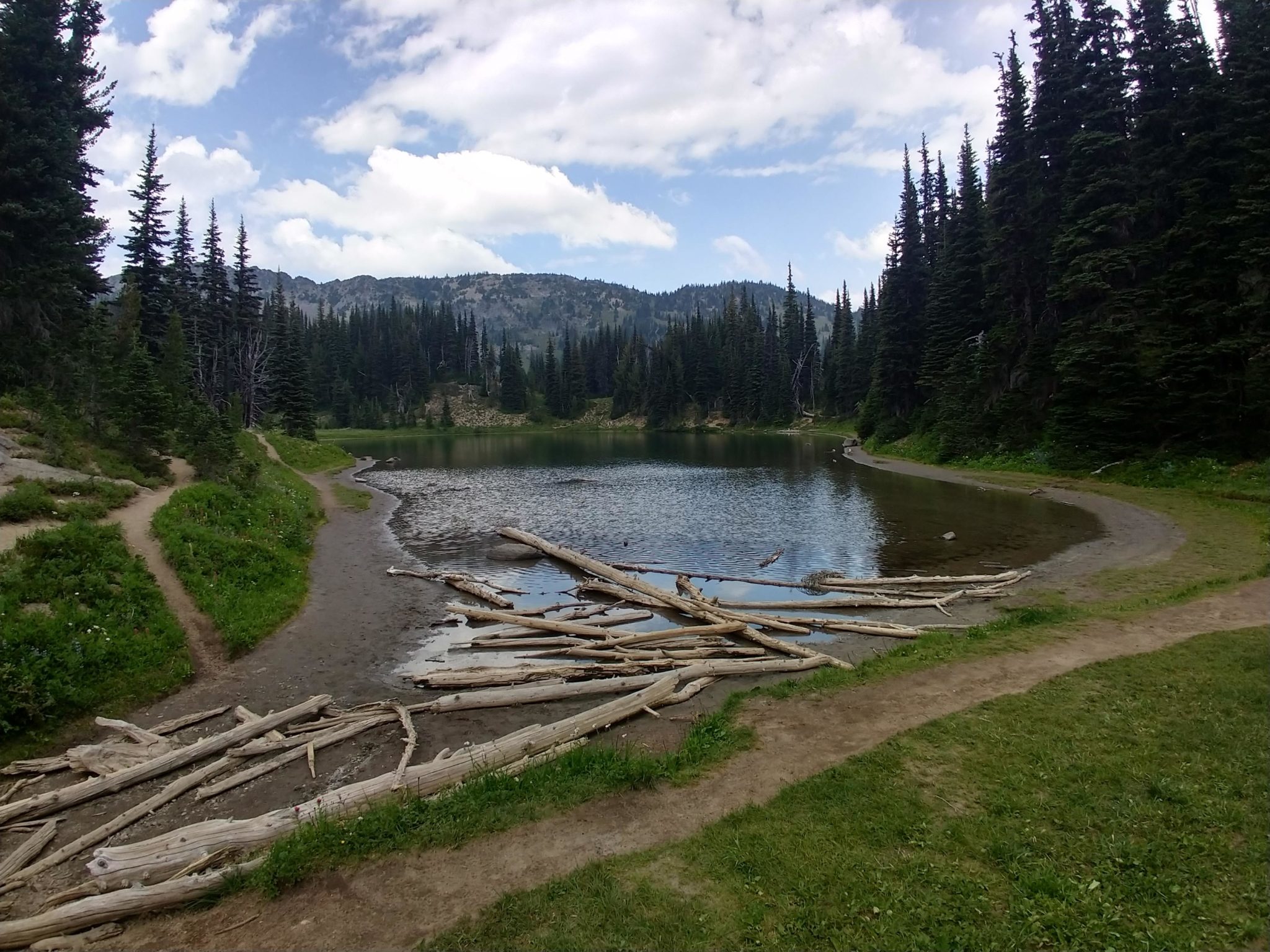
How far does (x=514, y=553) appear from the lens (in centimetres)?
2831

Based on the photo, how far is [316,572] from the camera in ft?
82.5

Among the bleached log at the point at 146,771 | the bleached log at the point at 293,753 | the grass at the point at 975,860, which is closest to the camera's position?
the grass at the point at 975,860

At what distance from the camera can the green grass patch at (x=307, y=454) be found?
196 feet

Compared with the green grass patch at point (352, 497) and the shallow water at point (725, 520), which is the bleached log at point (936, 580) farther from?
the green grass patch at point (352, 497)

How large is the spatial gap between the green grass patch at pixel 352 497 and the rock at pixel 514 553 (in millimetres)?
16452

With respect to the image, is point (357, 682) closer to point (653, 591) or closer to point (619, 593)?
point (619, 593)

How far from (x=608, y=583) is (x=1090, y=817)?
54.3 feet

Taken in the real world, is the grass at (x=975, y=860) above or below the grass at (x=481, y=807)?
above

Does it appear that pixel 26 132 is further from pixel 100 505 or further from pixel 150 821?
pixel 150 821

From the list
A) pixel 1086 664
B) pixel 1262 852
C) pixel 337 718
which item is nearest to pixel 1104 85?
pixel 1086 664

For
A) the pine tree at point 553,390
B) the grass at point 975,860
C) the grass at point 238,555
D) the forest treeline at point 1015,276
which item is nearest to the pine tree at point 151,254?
the forest treeline at point 1015,276

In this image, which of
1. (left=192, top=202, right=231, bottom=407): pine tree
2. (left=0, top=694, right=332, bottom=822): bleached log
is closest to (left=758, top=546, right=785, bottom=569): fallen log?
(left=0, top=694, right=332, bottom=822): bleached log

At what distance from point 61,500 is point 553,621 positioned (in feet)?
55.0

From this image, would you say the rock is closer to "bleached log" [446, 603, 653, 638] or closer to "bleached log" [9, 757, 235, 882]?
"bleached log" [446, 603, 653, 638]
